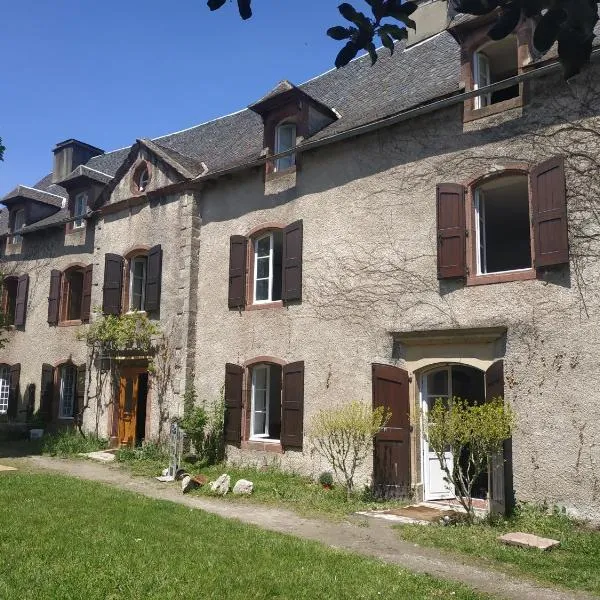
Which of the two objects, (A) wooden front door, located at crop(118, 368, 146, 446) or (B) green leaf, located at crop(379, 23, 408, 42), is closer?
(B) green leaf, located at crop(379, 23, 408, 42)

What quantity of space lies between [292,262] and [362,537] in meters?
5.58

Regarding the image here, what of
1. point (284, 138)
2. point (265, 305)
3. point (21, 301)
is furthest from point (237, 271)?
point (21, 301)

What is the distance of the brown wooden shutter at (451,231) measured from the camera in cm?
926

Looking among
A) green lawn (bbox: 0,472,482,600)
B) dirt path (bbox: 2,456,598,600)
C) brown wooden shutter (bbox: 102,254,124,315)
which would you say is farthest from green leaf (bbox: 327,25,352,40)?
brown wooden shutter (bbox: 102,254,124,315)

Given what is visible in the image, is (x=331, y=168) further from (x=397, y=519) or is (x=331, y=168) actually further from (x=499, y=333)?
(x=397, y=519)

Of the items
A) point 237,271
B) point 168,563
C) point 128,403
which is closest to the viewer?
point 168,563

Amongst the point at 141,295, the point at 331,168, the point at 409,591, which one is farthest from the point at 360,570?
the point at 141,295

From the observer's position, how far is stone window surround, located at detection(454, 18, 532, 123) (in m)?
9.08

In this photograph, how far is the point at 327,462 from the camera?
34.4 feet

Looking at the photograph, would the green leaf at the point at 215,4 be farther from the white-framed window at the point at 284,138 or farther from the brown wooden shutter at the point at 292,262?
the white-framed window at the point at 284,138

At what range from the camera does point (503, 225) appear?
12.7 m

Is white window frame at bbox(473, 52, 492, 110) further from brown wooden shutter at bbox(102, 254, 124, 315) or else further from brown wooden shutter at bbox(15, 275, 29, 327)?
brown wooden shutter at bbox(15, 275, 29, 327)

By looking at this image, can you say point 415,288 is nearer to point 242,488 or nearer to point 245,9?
point 242,488

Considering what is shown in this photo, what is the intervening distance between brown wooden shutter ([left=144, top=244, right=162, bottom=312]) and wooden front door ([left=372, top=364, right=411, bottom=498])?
6.25m
